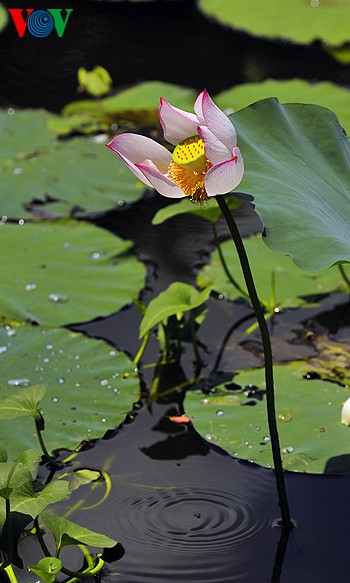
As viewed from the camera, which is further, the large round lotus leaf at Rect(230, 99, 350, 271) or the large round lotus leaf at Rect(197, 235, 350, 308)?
the large round lotus leaf at Rect(197, 235, 350, 308)

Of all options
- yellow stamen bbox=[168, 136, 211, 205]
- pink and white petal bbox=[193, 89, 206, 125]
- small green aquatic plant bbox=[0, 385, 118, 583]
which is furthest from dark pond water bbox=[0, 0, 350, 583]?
pink and white petal bbox=[193, 89, 206, 125]

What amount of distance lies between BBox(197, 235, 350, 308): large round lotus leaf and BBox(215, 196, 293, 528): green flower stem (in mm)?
625

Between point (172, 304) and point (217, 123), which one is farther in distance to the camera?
point (172, 304)

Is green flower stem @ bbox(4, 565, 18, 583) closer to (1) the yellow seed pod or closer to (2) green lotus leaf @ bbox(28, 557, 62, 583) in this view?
(2) green lotus leaf @ bbox(28, 557, 62, 583)

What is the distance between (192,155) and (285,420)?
61 centimetres

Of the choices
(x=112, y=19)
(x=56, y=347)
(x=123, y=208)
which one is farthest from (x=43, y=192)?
(x=112, y=19)

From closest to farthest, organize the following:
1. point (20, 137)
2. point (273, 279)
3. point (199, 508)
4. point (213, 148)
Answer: point (213, 148)
point (199, 508)
point (273, 279)
point (20, 137)

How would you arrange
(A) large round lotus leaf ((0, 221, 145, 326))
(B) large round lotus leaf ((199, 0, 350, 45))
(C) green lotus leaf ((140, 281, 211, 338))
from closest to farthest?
(C) green lotus leaf ((140, 281, 211, 338)) → (A) large round lotus leaf ((0, 221, 145, 326)) → (B) large round lotus leaf ((199, 0, 350, 45))

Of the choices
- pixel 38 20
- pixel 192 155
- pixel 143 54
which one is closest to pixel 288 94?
pixel 143 54

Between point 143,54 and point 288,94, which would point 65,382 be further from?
point 143,54

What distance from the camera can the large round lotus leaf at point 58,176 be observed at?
2.46 meters

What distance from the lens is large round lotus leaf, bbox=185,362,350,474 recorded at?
5.08 ft

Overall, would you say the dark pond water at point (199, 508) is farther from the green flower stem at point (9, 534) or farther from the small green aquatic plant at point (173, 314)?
the green flower stem at point (9, 534)

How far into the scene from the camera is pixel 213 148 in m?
1.16
